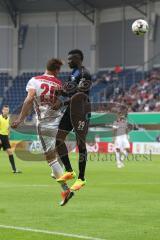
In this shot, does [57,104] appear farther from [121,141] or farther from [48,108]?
[121,141]

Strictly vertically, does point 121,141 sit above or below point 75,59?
Result: below

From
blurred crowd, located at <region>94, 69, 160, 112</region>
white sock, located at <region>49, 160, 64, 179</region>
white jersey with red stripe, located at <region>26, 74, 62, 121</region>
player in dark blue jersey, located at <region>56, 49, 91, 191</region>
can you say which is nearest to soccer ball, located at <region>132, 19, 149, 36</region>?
player in dark blue jersey, located at <region>56, 49, 91, 191</region>

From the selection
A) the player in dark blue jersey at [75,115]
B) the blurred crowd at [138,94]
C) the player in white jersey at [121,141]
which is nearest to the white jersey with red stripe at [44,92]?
the player in dark blue jersey at [75,115]

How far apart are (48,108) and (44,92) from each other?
445mm

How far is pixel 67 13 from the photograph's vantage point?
6291 centimetres

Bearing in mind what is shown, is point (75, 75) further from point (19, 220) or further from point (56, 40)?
point (56, 40)

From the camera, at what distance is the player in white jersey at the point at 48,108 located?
44.9 ft

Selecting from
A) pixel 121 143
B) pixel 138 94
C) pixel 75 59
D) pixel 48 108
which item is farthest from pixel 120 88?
pixel 48 108

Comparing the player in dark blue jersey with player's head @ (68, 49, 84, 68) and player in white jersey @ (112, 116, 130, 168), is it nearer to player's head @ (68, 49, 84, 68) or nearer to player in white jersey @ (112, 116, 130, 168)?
player's head @ (68, 49, 84, 68)

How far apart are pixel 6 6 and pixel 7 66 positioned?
5.07m

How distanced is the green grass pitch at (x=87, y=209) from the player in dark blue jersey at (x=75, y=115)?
73 centimetres

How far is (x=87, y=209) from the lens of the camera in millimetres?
14086

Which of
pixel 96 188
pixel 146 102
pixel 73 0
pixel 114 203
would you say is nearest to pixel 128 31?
pixel 73 0

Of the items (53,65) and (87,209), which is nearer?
(53,65)
